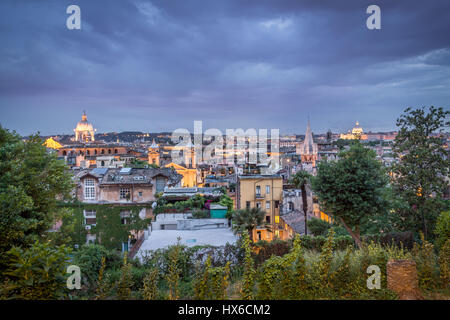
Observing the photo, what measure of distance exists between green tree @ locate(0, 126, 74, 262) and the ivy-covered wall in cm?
1270

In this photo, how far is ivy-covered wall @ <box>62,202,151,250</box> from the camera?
21203 mm

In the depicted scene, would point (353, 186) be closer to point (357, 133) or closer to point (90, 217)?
point (357, 133)

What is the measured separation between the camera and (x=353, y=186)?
1243cm

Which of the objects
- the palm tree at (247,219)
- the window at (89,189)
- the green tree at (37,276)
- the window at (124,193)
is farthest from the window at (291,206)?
the green tree at (37,276)

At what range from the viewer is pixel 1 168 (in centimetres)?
801

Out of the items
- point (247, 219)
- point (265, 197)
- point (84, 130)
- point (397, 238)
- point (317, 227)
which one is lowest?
point (317, 227)

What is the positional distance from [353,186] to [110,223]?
57.5 feet

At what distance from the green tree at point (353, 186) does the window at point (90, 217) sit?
16.9m

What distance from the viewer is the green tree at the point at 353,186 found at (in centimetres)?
1239

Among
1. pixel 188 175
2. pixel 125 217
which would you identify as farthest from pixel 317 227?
pixel 188 175

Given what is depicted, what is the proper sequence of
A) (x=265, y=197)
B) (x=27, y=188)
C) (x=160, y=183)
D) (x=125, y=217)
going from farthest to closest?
(x=160, y=183) < (x=265, y=197) < (x=125, y=217) < (x=27, y=188)

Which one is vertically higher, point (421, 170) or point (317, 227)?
point (421, 170)

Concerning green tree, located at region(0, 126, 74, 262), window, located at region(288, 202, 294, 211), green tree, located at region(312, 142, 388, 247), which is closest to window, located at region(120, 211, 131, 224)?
green tree, located at region(0, 126, 74, 262)

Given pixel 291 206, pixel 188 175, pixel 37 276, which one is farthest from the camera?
pixel 188 175
